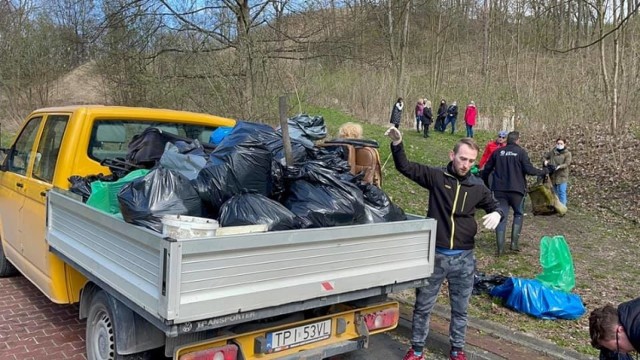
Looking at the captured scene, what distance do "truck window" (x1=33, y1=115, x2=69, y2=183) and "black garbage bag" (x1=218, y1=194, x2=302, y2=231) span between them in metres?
2.09

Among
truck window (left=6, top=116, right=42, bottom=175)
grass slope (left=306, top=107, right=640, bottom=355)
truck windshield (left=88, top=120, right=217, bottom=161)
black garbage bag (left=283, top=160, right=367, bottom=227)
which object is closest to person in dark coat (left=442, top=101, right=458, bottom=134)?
grass slope (left=306, top=107, right=640, bottom=355)

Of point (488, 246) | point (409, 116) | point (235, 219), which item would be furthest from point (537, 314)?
point (409, 116)

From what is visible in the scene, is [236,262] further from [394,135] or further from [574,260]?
[574,260]

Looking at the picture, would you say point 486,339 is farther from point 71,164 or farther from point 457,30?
point 457,30

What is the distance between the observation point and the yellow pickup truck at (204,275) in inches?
104

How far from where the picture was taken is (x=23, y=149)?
5.28m

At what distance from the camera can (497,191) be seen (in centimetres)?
774

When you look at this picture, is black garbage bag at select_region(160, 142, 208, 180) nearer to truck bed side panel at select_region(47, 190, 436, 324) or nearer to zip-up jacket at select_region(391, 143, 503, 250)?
truck bed side panel at select_region(47, 190, 436, 324)

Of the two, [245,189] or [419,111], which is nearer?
[245,189]

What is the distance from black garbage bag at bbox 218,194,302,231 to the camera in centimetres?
309

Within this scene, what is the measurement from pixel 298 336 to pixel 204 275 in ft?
2.81

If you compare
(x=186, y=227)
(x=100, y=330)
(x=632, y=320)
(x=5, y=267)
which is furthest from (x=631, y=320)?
(x=5, y=267)

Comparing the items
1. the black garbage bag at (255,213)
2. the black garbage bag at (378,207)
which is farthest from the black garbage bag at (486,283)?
the black garbage bag at (255,213)

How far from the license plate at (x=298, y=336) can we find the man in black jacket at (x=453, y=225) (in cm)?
95
